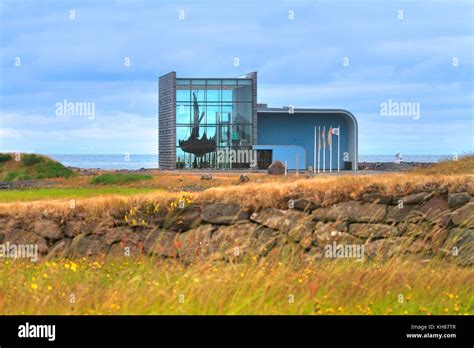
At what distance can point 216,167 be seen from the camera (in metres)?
52.8

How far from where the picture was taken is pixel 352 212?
15.0m

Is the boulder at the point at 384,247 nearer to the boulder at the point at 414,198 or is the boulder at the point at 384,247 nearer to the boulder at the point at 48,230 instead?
the boulder at the point at 414,198

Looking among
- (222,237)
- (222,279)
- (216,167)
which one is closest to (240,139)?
(216,167)

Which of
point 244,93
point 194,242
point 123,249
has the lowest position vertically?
point 123,249

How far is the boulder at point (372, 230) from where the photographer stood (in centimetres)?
1481

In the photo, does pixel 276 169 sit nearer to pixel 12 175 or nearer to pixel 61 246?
pixel 12 175

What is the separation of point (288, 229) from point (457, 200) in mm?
3825

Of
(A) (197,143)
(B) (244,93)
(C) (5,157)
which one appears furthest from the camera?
(B) (244,93)

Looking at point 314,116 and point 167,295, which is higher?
point 314,116

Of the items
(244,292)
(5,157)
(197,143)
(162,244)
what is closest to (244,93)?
(197,143)

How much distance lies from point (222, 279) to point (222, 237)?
564 centimetres

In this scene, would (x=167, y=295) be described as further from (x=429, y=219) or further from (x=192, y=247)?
(x=429, y=219)

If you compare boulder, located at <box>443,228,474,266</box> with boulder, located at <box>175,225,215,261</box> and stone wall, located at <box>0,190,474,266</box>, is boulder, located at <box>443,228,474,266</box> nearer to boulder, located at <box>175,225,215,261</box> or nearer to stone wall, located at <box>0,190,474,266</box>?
stone wall, located at <box>0,190,474,266</box>
